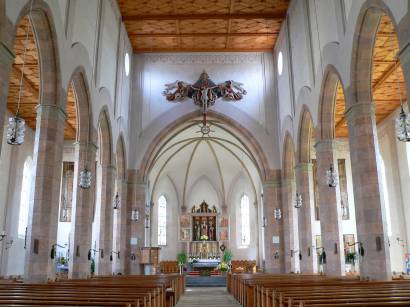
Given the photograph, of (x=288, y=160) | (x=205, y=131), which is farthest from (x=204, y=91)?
(x=288, y=160)

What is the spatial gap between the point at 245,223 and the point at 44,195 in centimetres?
2409

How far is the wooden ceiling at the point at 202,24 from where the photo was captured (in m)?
19.0

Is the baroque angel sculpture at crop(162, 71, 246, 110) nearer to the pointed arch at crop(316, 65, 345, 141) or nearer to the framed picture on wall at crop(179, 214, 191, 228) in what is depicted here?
the pointed arch at crop(316, 65, 345, 141)

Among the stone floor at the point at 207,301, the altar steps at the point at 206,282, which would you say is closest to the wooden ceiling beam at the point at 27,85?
the stone floor at the point at 207,301

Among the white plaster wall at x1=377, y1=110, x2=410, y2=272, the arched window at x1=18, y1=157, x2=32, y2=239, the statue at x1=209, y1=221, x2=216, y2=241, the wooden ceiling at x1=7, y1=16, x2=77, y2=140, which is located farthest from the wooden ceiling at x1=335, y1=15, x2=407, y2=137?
the arched window at x1=18, y1=157, x2=32, y2=239

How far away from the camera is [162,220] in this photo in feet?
111

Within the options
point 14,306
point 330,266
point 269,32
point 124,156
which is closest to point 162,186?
point 124,156

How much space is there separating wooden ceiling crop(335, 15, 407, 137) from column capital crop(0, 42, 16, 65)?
953 cm

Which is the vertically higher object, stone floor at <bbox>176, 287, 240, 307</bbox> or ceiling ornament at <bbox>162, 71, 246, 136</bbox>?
ceiling ornament at <bbox>162, 71, 246, 136</bbox>

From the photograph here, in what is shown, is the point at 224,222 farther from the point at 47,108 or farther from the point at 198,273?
the point at 47,108

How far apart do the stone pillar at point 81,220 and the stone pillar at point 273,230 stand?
9977 mm

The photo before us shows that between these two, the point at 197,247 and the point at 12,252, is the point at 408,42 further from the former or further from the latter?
the point at 197,247

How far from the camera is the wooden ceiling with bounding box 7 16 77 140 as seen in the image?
13595 mm

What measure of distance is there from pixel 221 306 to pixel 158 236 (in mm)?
20800
